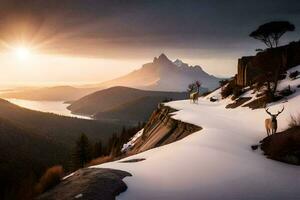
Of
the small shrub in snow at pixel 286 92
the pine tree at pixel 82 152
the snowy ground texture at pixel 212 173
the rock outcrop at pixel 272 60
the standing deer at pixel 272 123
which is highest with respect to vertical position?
the rock outcrop at pixel 272 60

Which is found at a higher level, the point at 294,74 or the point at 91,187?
the point at 294,74

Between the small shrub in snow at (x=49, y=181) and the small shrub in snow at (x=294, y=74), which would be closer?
the small shrub in snow at (x=49, y=181)

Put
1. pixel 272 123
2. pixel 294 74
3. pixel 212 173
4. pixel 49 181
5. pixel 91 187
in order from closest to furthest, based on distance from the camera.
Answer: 1. pixel 91 187
2. pixel 49 181
3. pixel 212 173
4. pixel 272 123
5. pixel 294 74

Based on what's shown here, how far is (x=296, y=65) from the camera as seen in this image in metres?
57.9

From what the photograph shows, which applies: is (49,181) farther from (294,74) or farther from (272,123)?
(294,74)

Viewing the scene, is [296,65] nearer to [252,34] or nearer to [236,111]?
[252,34]

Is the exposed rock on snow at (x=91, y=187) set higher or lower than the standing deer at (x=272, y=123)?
lower

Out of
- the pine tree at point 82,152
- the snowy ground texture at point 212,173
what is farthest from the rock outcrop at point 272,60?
the pine tree at point 82,152

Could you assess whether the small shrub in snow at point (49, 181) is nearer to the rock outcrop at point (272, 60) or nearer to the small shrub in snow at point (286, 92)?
the small shrub in snow at point (286, 92)

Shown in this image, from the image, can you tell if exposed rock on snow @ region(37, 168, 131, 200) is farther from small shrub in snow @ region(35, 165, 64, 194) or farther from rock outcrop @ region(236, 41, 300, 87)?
rock outcrop @ region(236, 41, 300, 87)

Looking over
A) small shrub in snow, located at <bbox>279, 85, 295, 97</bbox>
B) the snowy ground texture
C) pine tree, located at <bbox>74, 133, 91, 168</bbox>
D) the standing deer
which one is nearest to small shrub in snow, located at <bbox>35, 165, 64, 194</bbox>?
the snowy ground texture

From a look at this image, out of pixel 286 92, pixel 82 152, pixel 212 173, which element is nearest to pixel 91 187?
pixel 212 173

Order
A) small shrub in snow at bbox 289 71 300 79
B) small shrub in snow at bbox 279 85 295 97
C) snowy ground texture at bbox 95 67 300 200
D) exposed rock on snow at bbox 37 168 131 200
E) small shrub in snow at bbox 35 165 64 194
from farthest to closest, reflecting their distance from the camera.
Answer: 1. small shrub in snow at bbox 289 71 300 79
2. small shrub in snow at bbox 279 85 295 97
3. small shrub in snow at bbox 35 165 64 194
4. snowy ground texture at bbox 95 67 300 200
5. exposed rock on snow at bbox 37 168 131 200

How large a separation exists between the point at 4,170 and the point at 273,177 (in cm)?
18784
